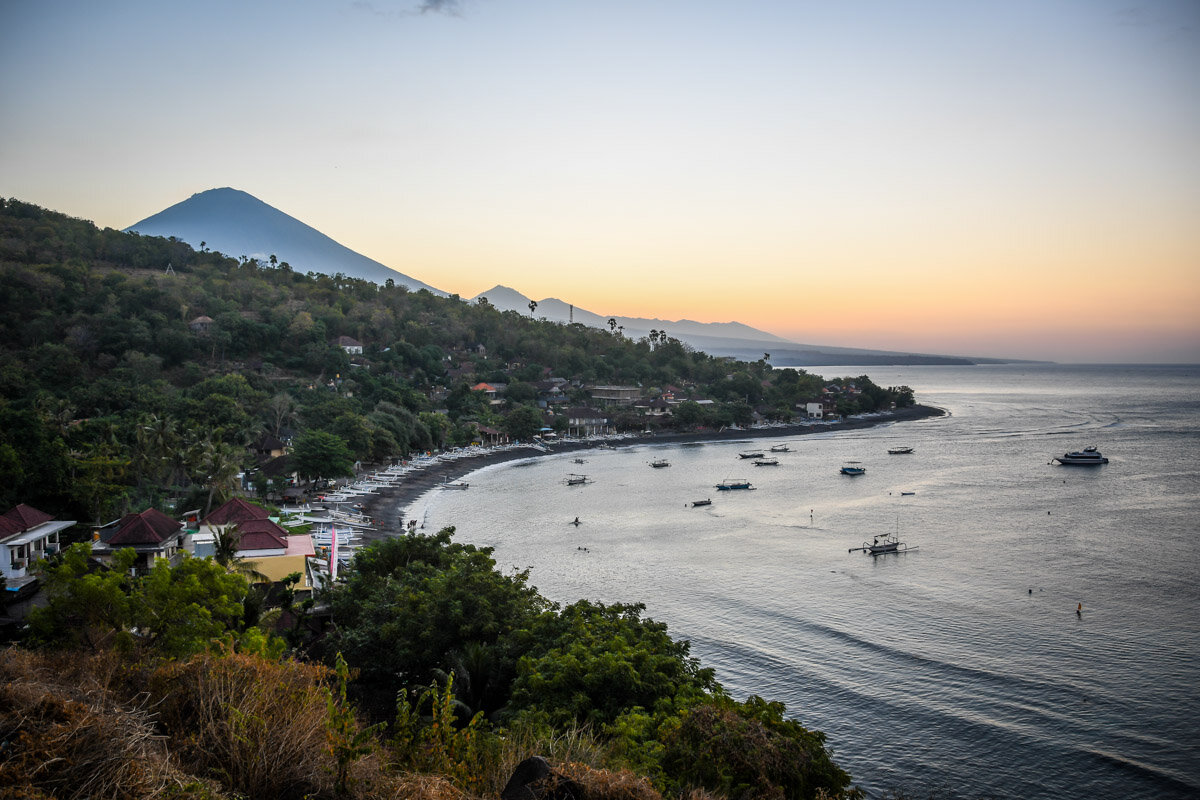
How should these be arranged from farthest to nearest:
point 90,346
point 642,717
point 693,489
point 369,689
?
point 90,346 → point 693,489 → point 369,689 → point 642,717

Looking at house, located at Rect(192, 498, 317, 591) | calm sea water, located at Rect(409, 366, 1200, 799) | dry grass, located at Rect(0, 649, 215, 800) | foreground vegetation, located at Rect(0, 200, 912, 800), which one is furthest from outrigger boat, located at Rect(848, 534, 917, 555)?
dry grass, located at Rect(0, 649, 215, 800)

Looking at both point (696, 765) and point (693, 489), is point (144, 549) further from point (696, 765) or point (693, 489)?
point (693, 489)

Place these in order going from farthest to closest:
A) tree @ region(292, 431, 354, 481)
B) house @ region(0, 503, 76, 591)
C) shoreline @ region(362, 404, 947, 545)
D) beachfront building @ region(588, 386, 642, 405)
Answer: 1. beachfront building @ region(588, 386, 642, 405)
2. tree @ region(292, 431, 354, 481)
3. shoreline @ region(362, 404, 947, 545)
4. house @ region(0, 503, 76, 591)

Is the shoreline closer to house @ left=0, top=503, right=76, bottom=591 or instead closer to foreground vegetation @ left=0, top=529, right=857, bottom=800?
house @ left=0, top=503, right=76, bottom=591

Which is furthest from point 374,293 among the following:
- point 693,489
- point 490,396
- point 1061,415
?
point 1061,415

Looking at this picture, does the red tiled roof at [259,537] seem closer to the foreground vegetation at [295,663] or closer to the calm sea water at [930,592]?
the foreground vegetation at [295,663]

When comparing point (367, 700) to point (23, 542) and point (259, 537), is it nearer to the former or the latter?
point (259, 537)
